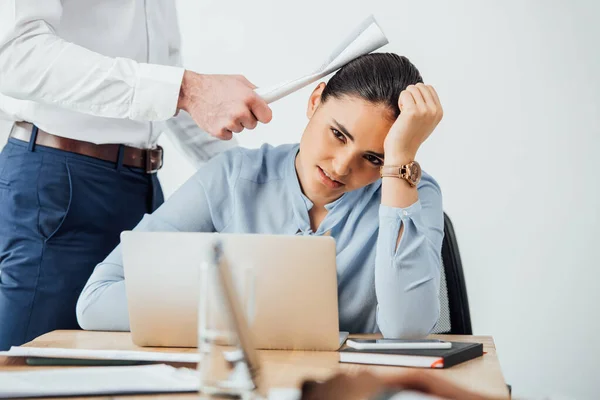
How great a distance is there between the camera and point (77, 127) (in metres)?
1.67

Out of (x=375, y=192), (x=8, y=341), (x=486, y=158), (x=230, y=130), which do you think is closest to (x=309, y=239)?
(x=230, y=130)

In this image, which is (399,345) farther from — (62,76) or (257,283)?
(62,76)

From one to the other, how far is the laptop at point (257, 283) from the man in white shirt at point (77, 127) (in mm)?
380

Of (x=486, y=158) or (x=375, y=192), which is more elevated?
(x=486, y=158)

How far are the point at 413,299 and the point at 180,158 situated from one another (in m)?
1.74

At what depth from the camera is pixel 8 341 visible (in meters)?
1.61

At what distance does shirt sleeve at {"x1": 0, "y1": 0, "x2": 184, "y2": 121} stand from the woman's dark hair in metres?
0.33

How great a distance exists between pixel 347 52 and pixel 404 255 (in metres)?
0.42

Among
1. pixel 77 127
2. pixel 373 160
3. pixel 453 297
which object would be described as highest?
pixel 77 127

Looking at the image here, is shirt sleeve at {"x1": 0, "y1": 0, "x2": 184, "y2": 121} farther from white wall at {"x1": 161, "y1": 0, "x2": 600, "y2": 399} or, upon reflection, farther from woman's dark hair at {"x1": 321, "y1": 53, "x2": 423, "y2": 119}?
white wall at {"x1": 161, "y1": 0, "x2": 600, "y2": 399}

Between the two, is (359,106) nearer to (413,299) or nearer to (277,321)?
(413,299)

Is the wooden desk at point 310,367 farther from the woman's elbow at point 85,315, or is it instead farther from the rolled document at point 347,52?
the rolled document at point 347,52

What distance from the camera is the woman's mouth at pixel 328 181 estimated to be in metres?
1.51

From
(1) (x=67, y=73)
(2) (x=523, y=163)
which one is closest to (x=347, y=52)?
(1) (x=67, y=73)
